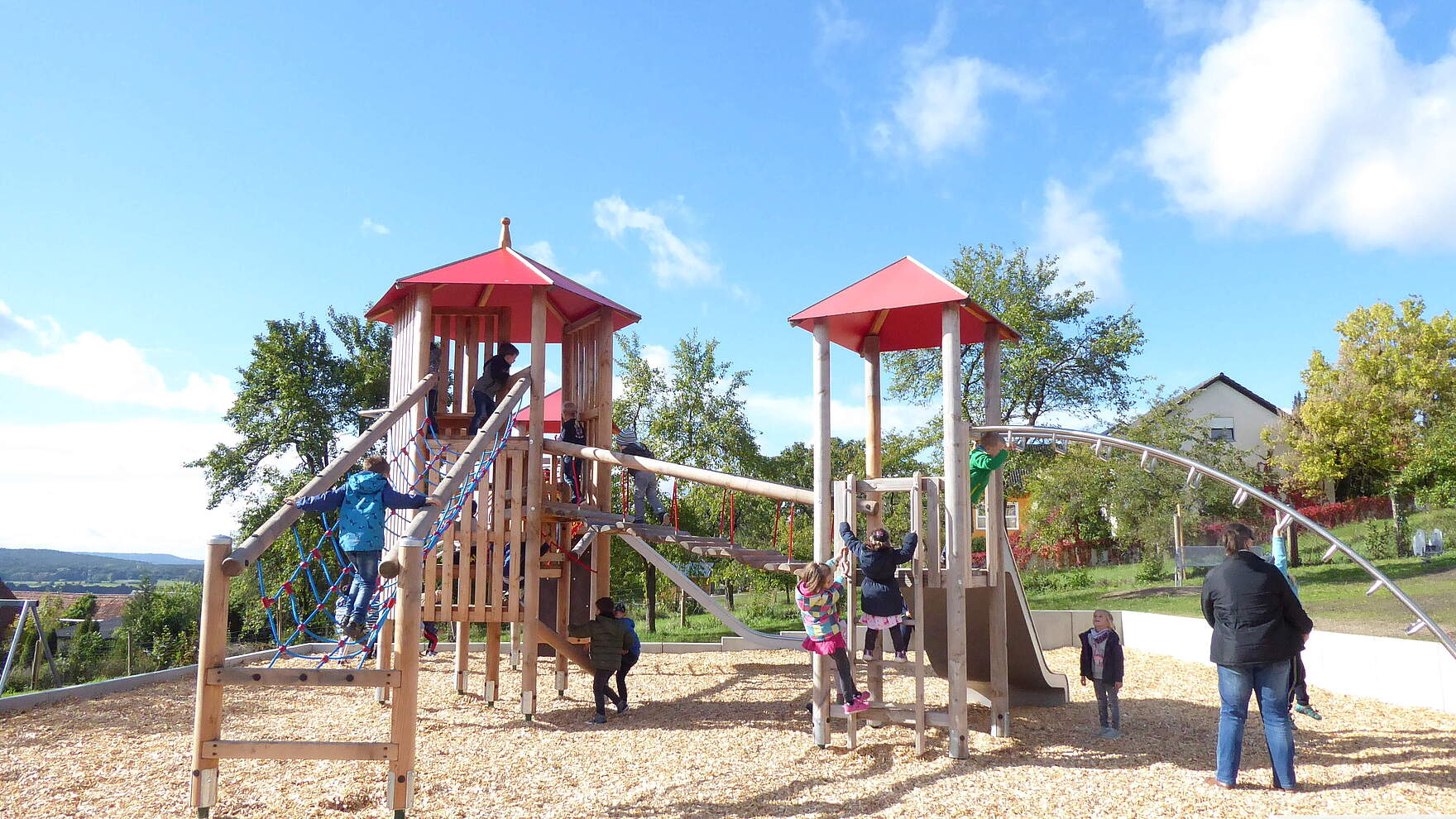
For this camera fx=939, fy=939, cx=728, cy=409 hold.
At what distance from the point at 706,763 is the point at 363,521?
3206 millimetres

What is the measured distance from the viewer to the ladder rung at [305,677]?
539 cm

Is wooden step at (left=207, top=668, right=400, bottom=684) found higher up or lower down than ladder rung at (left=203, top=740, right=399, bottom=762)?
higher up

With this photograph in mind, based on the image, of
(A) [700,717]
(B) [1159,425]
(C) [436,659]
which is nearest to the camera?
(A) [700,717]

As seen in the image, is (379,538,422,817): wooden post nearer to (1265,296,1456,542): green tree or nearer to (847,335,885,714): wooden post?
(847,335,885,714): wooden post

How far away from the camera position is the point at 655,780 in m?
6.62

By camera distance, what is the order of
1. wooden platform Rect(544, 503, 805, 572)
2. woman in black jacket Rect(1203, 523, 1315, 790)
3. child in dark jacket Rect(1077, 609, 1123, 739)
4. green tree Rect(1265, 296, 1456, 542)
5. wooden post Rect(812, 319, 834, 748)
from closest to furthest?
woman in black jacket Rect(1203, 523, 1315, 790)
wooden post Rect(812, 319, 834, 748)
child in dark jacket Rect(1077, 609, 1123, 739)
wooden platform Rect(544, 503, 805, 572)
green tree Rect(1265, 296, 1456, 542)

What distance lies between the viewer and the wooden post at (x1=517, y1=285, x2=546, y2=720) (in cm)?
907

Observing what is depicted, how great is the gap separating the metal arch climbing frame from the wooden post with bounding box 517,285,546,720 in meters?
4.35

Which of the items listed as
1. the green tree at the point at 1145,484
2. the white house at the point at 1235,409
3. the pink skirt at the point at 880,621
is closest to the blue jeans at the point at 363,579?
the pink skirt at the point at 880,621

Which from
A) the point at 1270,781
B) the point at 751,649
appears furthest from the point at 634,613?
the point at 1270,781

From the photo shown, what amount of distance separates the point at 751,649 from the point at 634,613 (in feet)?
34.0

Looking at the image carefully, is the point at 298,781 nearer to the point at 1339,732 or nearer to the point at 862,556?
the point at 862,556

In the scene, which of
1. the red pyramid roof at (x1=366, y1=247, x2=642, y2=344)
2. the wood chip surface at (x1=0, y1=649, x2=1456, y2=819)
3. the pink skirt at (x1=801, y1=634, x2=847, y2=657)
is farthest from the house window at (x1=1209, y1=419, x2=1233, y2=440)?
the pink skirt at (x1=801, y1=634, x2=847, y2=657)

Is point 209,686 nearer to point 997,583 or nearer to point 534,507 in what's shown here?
point 534,507
